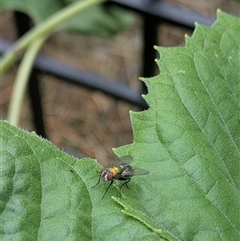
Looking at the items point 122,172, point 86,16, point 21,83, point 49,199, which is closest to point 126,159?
point 122,172

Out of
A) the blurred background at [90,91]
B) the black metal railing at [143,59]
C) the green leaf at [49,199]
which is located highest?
the green leaf at [49,199]

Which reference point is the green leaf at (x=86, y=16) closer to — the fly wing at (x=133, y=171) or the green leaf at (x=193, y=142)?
the green leaf at (x=193, y=142)

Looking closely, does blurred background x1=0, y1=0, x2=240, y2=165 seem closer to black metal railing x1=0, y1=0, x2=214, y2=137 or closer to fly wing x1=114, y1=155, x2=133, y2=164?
black metal railing x1=0, y1=0, x2=214, y2=137

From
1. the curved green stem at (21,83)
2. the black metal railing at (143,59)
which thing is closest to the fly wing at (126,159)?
the curved green stem at (21,83)

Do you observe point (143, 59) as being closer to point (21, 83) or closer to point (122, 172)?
point (21, 83)

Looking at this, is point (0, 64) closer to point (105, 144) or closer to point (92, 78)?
point (92, 78)

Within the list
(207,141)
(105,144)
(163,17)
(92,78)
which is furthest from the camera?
(105,144)

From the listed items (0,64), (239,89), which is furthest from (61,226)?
(0,64)
